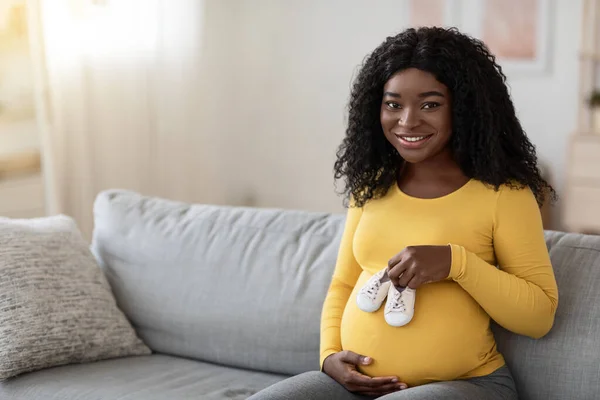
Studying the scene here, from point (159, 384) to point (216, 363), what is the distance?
0.71 ft

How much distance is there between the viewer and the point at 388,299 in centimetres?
158

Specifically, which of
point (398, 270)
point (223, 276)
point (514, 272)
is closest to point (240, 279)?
point (223, 276)

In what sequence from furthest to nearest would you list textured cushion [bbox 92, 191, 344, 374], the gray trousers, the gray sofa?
textured cushion [bbox 92, 191, 344, 374]
the gray sofa
the gray trousers

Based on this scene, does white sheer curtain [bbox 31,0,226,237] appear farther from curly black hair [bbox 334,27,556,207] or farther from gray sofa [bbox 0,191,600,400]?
curly black hair [bbox 334,27,556,207]

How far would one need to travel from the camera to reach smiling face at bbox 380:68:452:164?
1.58 m

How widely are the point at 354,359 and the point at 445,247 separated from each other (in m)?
0.28

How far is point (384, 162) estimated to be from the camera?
1.75 metres

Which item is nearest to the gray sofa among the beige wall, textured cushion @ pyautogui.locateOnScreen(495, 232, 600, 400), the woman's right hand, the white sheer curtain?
textured cushion @ pyautogui.locateOnScreen(495, 232, 600, 400)

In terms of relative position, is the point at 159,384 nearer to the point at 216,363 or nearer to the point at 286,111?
the point at 216,363

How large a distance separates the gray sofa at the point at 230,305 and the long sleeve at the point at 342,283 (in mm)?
153

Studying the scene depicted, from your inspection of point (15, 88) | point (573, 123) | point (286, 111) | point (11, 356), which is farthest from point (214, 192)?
point (11, 356)

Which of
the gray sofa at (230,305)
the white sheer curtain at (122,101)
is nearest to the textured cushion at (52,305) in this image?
the gray sofa at (230,305)

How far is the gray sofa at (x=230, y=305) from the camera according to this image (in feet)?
5.53

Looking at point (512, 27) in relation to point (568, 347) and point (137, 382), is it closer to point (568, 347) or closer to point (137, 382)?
point (568, 347)
